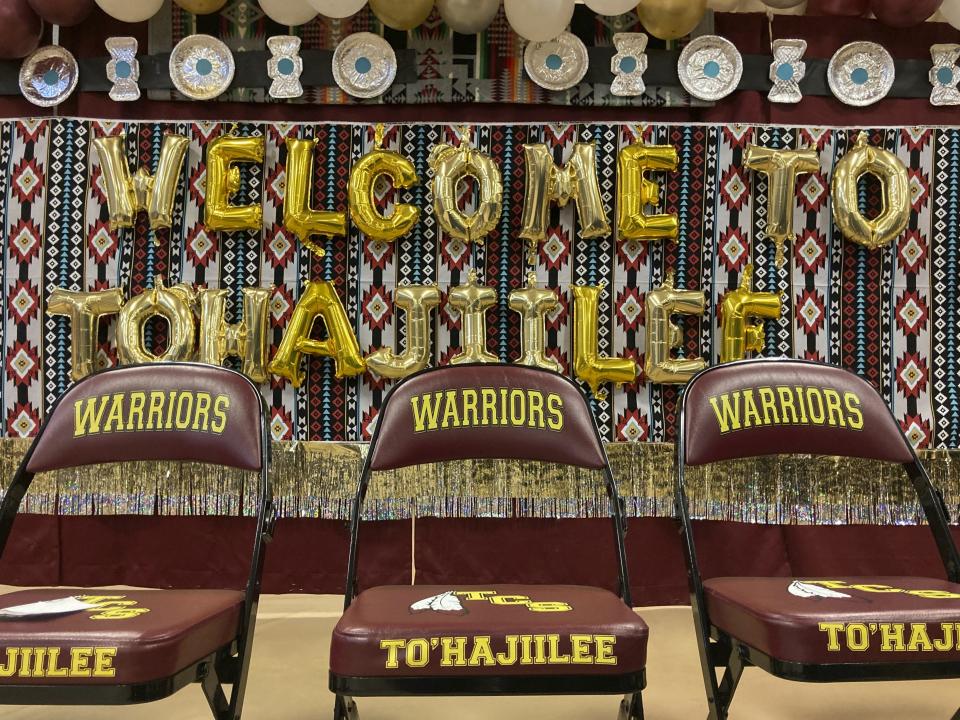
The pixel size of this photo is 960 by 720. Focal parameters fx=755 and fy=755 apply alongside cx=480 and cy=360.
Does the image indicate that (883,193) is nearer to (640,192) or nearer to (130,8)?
(640,192)

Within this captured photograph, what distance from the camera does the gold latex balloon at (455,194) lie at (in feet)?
8.86

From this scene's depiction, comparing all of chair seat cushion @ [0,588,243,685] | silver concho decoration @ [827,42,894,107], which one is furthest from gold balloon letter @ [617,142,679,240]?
chair seat cushion @ [0,588,243,685]

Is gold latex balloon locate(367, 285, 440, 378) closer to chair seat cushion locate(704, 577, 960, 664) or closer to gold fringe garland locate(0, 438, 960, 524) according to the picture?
gold fringe garland locate(0, 438, 960, 524)

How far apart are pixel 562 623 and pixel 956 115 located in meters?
2.64

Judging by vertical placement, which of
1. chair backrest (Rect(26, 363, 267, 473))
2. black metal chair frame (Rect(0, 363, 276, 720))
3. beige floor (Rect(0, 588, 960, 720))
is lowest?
beige floor (Rect(0, 588, 960, 720))

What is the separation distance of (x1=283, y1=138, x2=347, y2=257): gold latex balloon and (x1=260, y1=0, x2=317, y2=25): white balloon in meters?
0.42

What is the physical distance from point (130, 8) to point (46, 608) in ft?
6.78

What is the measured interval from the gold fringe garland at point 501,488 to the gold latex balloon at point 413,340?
32 cm

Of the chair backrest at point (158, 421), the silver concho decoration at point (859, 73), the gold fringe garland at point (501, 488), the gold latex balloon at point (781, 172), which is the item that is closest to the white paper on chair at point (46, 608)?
the chair backrest at point (158, 421)

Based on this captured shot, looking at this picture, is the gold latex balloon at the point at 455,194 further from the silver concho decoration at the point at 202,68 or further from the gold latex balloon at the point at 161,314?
the gold latex balloon at the point at 161,314

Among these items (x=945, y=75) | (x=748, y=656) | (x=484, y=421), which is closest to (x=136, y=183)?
(x=484, y=421)

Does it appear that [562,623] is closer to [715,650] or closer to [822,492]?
[715,650]

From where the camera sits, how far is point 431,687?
4.17ft

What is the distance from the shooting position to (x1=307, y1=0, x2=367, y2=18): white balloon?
100 inches
